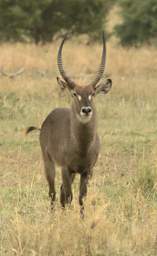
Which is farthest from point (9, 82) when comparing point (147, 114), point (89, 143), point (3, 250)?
point (3, 250)

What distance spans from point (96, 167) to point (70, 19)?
1828 cm

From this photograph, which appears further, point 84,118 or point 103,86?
point 103,86

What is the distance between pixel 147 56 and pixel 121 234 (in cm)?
1639

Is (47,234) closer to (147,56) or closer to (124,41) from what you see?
(147,56)

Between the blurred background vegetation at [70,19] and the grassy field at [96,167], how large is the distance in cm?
397

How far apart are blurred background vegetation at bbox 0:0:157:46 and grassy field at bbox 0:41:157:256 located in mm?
3971

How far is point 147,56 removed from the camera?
883 inches

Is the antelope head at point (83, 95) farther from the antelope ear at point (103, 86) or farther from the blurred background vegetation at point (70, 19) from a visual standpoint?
the blurred background vegetation at point (70, 19)

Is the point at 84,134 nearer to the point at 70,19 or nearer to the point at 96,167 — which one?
the point at 96,167

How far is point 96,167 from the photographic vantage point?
10.2 m

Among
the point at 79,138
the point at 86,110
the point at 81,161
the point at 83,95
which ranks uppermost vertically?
the point at 83,95

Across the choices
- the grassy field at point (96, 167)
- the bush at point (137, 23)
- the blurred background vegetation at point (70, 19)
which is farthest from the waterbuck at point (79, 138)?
the bush at point (137, 23)

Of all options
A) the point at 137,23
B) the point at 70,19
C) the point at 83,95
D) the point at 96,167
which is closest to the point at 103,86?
the point at 83,95

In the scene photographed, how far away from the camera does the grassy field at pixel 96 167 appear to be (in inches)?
243
